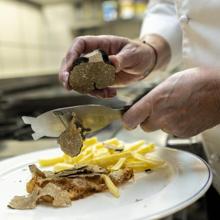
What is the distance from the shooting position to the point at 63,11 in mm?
2922

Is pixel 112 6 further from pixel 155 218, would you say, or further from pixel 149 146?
pixel 155 218

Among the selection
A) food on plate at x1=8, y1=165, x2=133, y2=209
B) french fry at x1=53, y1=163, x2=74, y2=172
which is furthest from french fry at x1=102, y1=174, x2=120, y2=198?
french fry at x1=53, y1=163, x2=74, y2=172

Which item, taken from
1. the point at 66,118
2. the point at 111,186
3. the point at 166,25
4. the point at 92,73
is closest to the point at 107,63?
the point at 92,73

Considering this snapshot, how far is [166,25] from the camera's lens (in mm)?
1058

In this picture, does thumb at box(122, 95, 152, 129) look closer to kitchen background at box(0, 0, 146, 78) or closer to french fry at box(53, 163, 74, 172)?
french fry at box(53, 163, 74, 172)

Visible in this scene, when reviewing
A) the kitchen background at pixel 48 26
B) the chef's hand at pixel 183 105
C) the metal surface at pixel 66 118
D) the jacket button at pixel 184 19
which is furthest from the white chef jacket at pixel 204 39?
the kitchen background at pixel 48 26

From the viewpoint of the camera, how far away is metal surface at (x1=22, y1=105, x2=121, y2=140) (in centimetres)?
65

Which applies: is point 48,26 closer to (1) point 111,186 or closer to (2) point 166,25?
(2) point 166,25

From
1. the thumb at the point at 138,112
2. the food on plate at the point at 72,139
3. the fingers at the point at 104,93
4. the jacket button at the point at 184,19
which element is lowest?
the food on plate at the point at 72,139

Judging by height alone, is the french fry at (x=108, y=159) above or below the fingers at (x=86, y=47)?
below

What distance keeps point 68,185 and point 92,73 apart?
8.8 inches

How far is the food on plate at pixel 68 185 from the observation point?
0.53 metres

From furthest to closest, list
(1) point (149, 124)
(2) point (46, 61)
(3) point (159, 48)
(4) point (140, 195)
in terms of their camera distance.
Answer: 1. (2) point (46, 61)
2. (3) point (159, 48)
3. (1) point (149, 124)
4. (4) point (140, 195)

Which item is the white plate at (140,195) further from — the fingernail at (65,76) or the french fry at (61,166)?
the fingernail at (65,76)
